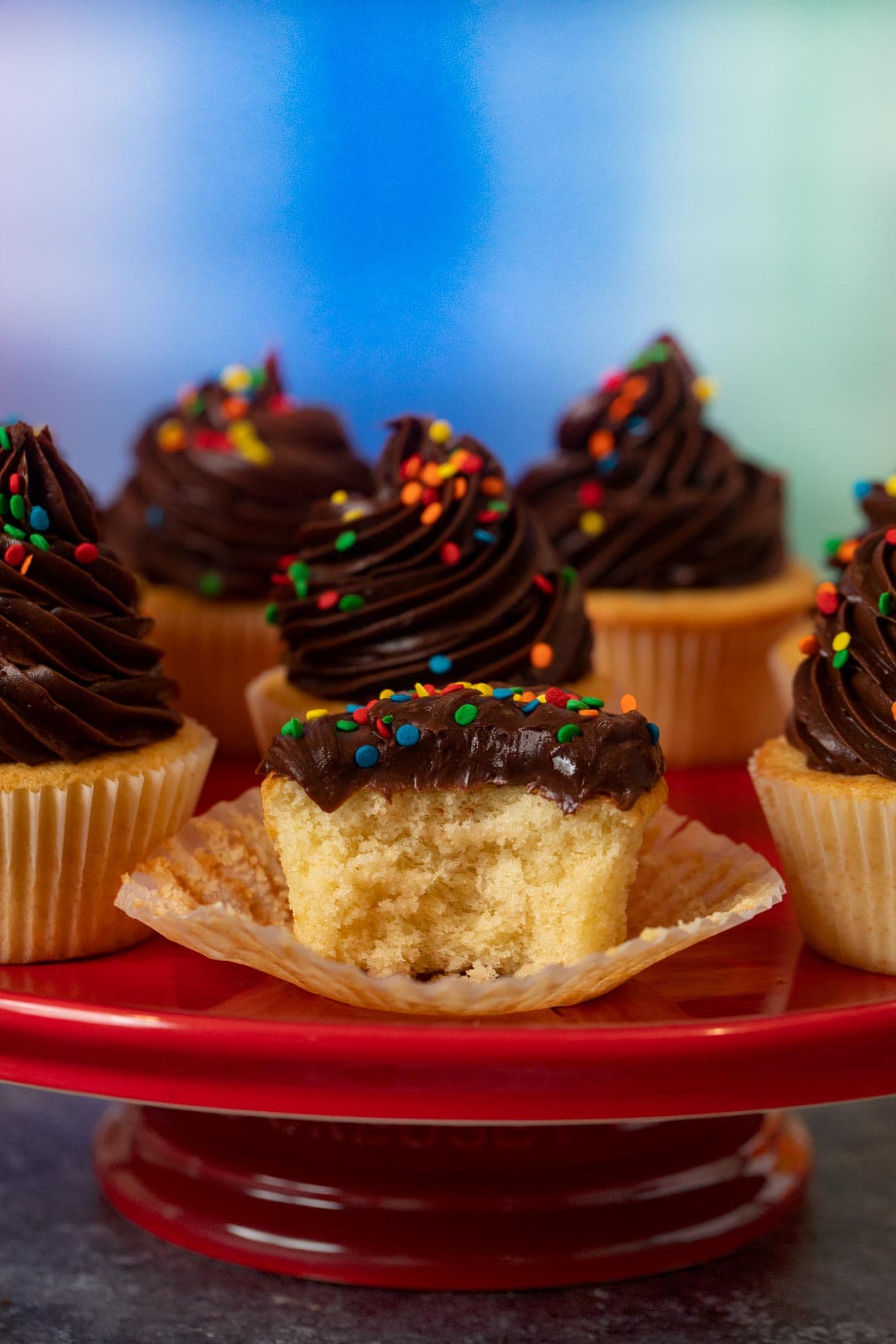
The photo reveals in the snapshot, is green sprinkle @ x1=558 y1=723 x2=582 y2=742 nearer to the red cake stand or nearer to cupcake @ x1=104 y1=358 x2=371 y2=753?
the red cake stand

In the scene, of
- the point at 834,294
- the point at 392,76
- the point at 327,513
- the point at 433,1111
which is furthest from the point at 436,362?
the point at 433,1111

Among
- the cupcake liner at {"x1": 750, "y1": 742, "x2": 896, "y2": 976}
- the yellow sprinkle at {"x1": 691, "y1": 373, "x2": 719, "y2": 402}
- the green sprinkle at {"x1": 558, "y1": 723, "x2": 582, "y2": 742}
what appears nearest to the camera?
the green sprinkle at {"x1": 558, "y1": 723, "x2": 582, "y2": 742}

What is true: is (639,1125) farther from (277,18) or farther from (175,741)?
(277,18)

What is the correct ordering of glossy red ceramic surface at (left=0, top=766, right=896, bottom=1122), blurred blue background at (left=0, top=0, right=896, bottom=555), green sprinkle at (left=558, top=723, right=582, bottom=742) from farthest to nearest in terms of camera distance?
blurred blue background at (left=0, top=0, right=896, bottom=555) → green sprinkle at (left=558, top=723, right=582, bottom=742) → glossy red ceramic surface at (left=0, top=766, right=896, bottom=1122)

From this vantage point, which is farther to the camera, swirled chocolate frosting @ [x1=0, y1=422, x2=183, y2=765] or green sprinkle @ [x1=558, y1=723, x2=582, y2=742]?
swirled chocolate frosting @ [x1=0, y1=422, x2=183, y2=765]

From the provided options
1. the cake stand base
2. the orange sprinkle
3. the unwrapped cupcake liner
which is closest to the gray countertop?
the cake stand base

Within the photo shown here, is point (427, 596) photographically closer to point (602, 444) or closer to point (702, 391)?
point (602, 444)

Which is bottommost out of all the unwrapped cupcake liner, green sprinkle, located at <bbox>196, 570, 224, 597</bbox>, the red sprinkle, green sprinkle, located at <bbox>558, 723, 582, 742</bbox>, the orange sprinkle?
the unwrapped cupcake liner
